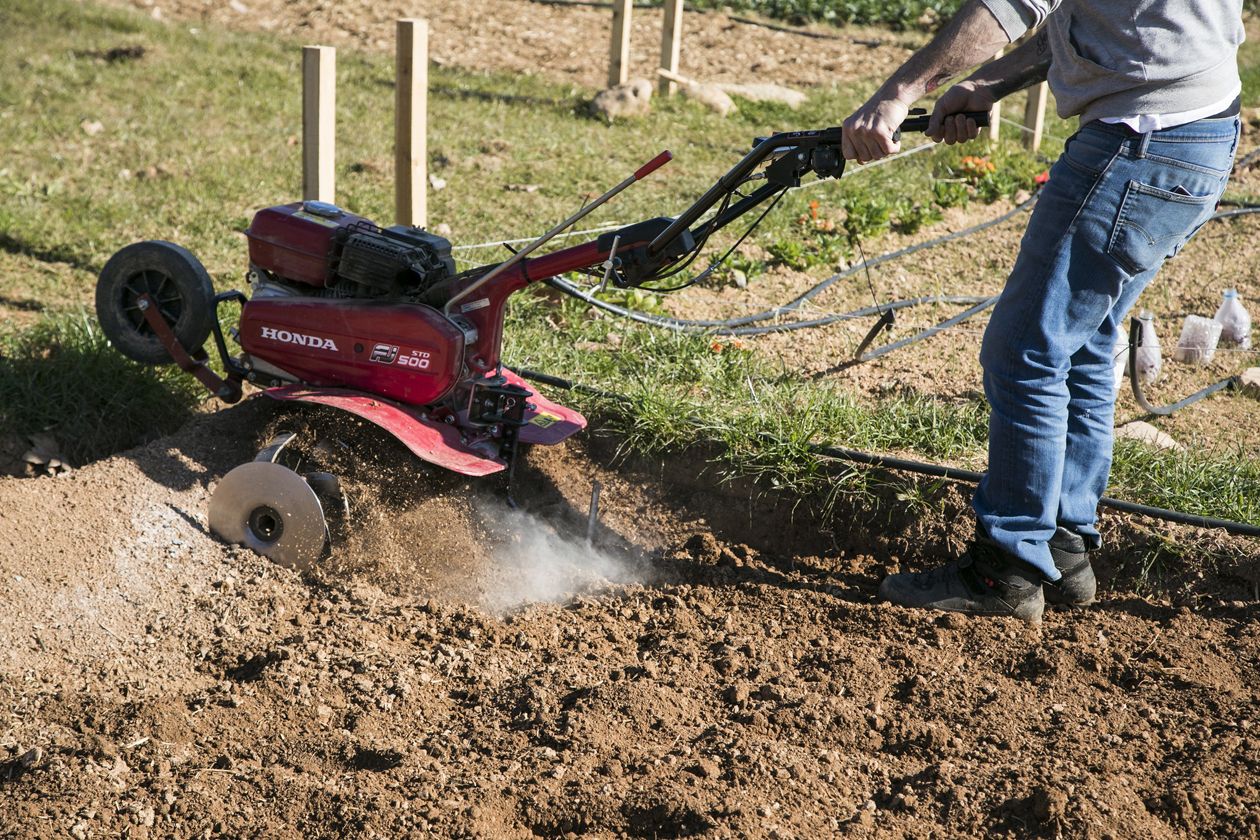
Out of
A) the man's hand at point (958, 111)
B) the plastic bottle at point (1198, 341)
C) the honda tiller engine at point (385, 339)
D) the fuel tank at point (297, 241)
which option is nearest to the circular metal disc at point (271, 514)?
the honda tiller engine at point (385, 339)

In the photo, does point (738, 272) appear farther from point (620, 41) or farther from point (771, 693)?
point (620, 41)

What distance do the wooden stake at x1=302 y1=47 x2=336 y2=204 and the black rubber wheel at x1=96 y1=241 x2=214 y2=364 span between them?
1.03 metres

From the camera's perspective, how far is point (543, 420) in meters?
4.00

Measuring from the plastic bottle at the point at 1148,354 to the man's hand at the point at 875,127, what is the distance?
237cm

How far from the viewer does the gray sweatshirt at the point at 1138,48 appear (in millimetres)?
2867

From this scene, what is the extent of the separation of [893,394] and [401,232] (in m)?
2.13

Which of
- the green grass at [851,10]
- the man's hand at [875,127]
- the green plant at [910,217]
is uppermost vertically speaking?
the green grass at [851,10]

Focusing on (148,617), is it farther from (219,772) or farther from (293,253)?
(293,253)

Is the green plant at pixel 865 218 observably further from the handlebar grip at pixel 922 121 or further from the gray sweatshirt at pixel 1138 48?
the gray sweatshirt at pixel 1138 48

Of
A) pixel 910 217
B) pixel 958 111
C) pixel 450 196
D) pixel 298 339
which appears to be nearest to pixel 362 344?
pixel 298 339

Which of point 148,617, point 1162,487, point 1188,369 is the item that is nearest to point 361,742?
point 148,617

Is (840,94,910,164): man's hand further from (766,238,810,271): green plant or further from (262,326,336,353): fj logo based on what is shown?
(766,238,810,271): green plant

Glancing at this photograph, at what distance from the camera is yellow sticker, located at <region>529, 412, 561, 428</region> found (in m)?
3.96

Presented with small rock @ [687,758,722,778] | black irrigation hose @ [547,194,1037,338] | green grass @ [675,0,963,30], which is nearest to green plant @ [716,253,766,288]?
black irrigation hose @ [547,194,1037,338]
